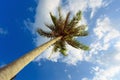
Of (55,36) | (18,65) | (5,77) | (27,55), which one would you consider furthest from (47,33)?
(5,77)

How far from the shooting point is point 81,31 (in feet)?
73.6

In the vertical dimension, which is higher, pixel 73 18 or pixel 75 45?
pixel 73 18

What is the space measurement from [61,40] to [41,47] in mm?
6008

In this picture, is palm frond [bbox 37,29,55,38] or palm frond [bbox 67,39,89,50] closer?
palm frond [bbox 67,39,89,50]

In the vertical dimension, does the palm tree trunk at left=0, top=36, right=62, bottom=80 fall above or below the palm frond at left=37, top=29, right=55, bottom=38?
below

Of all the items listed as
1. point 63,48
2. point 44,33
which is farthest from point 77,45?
point 44,33

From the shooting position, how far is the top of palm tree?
71.4 feet

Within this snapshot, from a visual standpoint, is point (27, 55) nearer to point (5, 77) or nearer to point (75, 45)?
point (5, 77)

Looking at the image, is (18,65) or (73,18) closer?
(18,65)

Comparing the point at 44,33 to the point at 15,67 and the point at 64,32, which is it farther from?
the point at 15,67

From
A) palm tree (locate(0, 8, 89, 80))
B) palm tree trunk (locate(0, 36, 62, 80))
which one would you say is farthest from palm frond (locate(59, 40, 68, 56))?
palm tree trunk (locate(0, 36, 62, 80))

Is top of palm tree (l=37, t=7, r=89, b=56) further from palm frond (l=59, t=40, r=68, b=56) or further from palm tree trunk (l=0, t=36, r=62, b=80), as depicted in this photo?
palm tree trunk (l=0, t=36, r=62, b=80)

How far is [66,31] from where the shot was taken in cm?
2206

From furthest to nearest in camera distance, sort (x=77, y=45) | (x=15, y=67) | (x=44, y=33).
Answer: (x=44, y=33) → (x=77, y=45) → (x=15, y=67)
